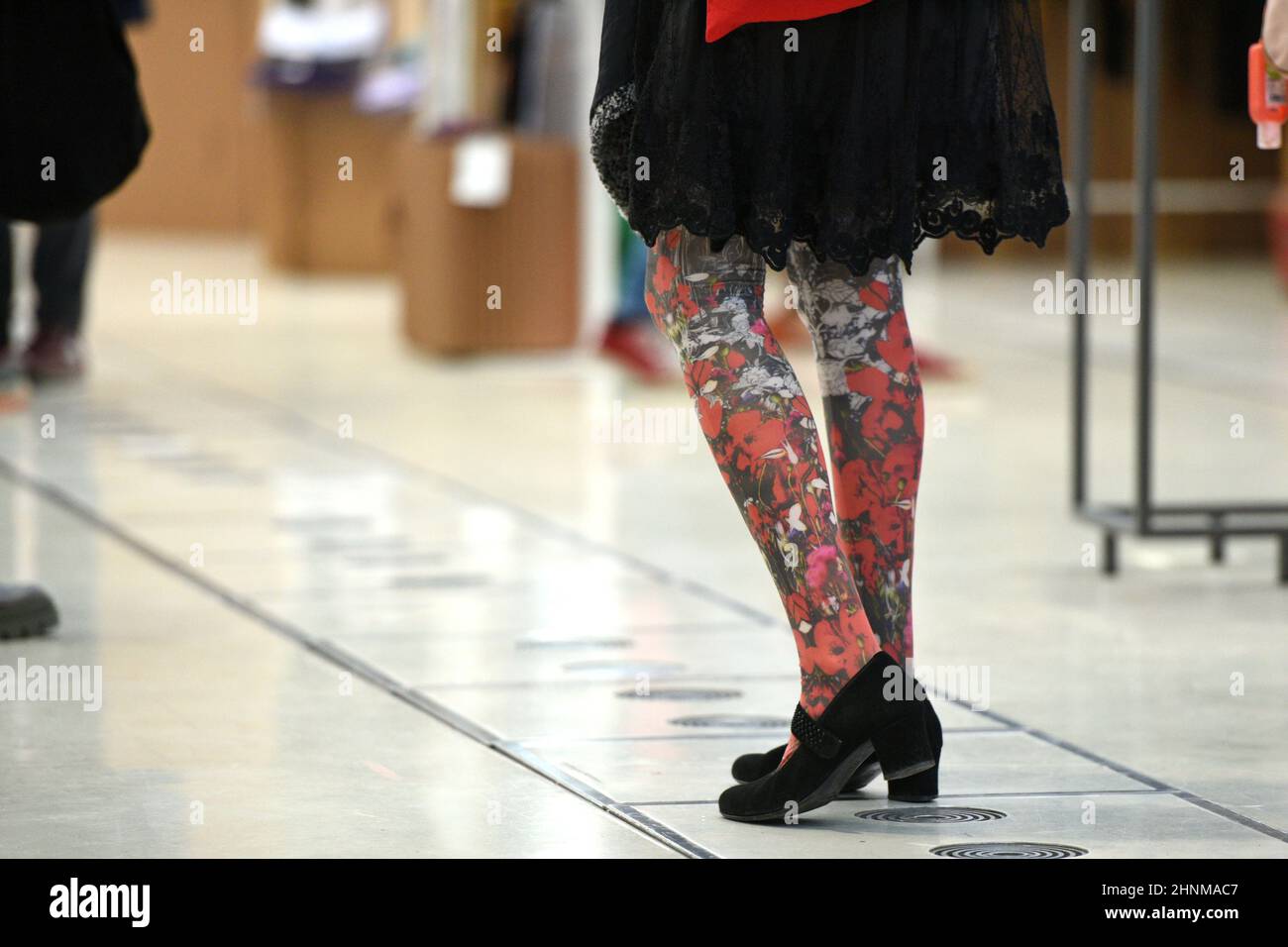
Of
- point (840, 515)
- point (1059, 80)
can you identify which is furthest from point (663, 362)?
point (1059, 80)

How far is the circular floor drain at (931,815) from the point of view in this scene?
211cm

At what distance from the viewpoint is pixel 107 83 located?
287cm

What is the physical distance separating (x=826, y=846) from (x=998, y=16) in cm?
76

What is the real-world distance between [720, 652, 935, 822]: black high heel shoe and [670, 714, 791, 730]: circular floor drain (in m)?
0.46

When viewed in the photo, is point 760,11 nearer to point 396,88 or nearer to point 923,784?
point 923,784

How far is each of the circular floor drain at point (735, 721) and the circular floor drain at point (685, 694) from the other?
3.7 inches

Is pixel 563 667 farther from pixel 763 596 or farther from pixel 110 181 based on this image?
pixel 110 181

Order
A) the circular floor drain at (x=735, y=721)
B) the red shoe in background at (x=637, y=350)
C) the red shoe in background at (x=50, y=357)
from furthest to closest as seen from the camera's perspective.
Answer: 1. the red shoe in background at (x=637, y=350)
2. the red shoe in background at (x=50, y=357)
3. the circular floor drain at (x=735, y=721)

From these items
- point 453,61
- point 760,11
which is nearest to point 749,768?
point 760,11

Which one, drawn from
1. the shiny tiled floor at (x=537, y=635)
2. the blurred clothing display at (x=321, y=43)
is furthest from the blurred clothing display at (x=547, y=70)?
the blurred clothing display at (x=321, y=43)

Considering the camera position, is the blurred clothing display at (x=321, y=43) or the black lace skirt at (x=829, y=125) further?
the blurred clothing display at (x=321, y=43)

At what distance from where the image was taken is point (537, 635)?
3.10m

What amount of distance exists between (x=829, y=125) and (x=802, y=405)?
248mm

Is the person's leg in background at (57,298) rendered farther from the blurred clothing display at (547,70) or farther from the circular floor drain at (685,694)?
the circular floor drain at (685,694)
